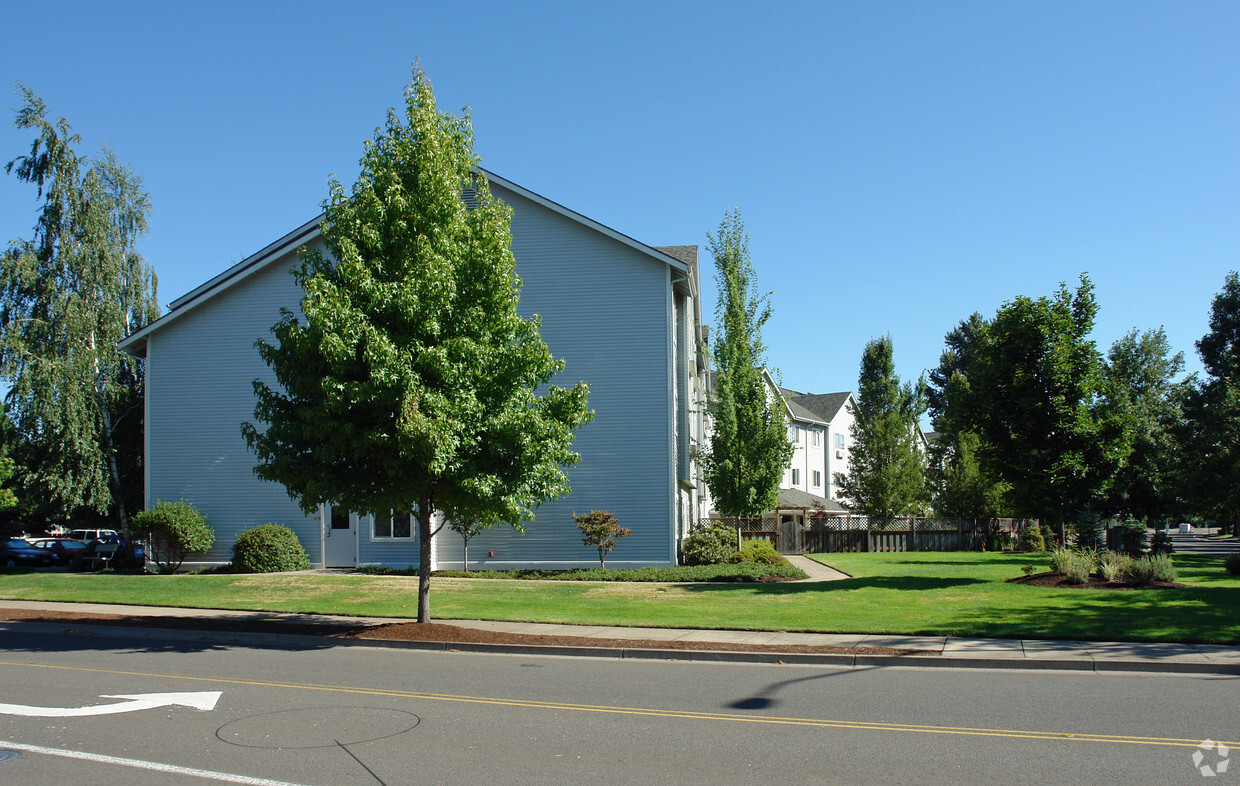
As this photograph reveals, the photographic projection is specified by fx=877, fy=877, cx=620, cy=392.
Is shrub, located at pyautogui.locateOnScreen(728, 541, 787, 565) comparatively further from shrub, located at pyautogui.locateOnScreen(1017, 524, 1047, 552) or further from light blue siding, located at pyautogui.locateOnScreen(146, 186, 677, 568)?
shrub, located at pyautogui.locateOnScreen(1017, 524, 1047, 552)

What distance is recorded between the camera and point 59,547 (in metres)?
34.3

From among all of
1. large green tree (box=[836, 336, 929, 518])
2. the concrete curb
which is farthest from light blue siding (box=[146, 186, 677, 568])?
large green tree (box=[836, 336, 929, 518])

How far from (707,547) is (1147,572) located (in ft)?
35.5

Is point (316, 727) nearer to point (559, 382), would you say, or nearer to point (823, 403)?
point (559, 382)

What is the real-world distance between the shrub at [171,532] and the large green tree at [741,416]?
15215mm

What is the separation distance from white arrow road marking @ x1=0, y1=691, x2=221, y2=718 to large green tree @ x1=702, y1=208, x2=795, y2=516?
1886 centimetres

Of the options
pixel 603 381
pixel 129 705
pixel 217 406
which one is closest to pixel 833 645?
pixel 129 705

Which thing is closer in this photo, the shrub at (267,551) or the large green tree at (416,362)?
the large green tree at (416,362)

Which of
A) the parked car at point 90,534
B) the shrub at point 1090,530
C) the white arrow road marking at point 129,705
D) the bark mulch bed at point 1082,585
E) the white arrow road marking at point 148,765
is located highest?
the shrub at point 1090,530

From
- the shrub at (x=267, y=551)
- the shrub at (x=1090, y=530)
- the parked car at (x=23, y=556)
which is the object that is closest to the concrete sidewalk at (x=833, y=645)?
the shrub at (x=267, y=551)

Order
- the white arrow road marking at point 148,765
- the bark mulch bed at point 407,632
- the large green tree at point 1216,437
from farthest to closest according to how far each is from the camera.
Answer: the large green tree at point 1216,437, the bark mulch bed at point 407,632, the white arrow road marking at point 148,765

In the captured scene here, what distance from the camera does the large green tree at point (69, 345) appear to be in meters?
30.1

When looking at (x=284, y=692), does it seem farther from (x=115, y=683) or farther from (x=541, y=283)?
(x=541, y=283)

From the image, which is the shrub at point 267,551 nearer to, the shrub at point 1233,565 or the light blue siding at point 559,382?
the light blue siding at point 559,382
